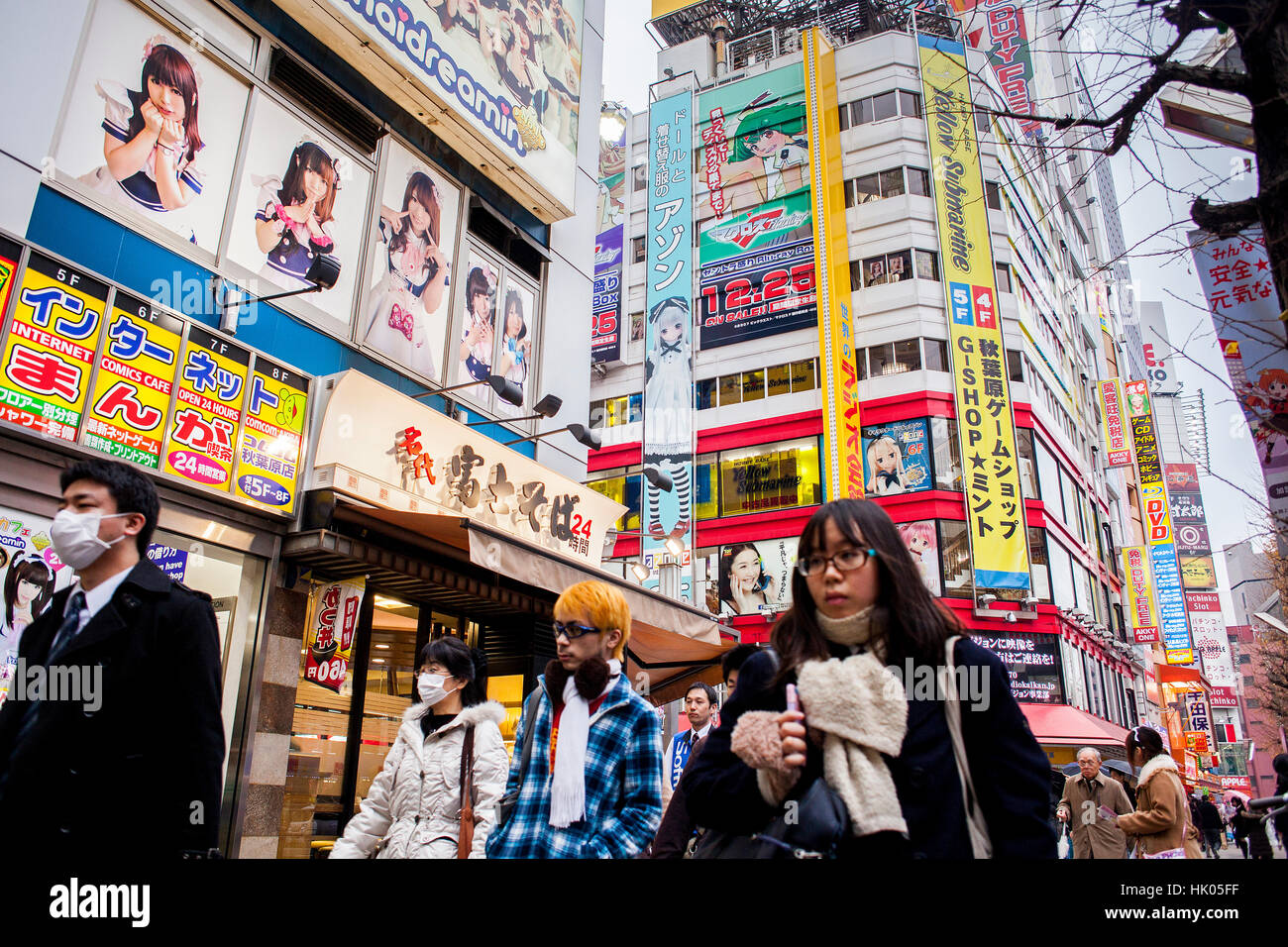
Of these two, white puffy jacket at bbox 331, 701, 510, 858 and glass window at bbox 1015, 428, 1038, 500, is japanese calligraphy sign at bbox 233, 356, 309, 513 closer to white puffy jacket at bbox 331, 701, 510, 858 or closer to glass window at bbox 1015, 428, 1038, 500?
white puffy jacket at bbox 331, 701, 510, 858

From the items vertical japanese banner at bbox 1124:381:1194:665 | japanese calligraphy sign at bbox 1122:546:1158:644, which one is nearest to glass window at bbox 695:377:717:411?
vertical japanese banner at bbox 1124:381:1194:665

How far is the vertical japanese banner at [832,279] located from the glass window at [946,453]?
94.4 inches

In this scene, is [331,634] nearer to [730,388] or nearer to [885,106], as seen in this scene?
[730,388]

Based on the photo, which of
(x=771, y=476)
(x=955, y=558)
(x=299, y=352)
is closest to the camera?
(x=299, y=352)

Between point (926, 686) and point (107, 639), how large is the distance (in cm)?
226

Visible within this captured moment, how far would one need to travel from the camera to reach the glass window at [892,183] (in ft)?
95.6

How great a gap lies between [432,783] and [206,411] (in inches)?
181

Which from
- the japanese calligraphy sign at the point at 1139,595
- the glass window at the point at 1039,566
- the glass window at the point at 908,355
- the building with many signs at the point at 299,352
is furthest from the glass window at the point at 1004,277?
the building with many signs at the point at 299,352

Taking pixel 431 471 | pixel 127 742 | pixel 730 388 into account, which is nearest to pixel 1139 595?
pixel 730 388

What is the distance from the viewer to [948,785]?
1687 millimetres

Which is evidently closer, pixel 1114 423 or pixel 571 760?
pixel 571 760

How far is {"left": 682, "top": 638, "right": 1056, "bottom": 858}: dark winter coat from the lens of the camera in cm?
163
